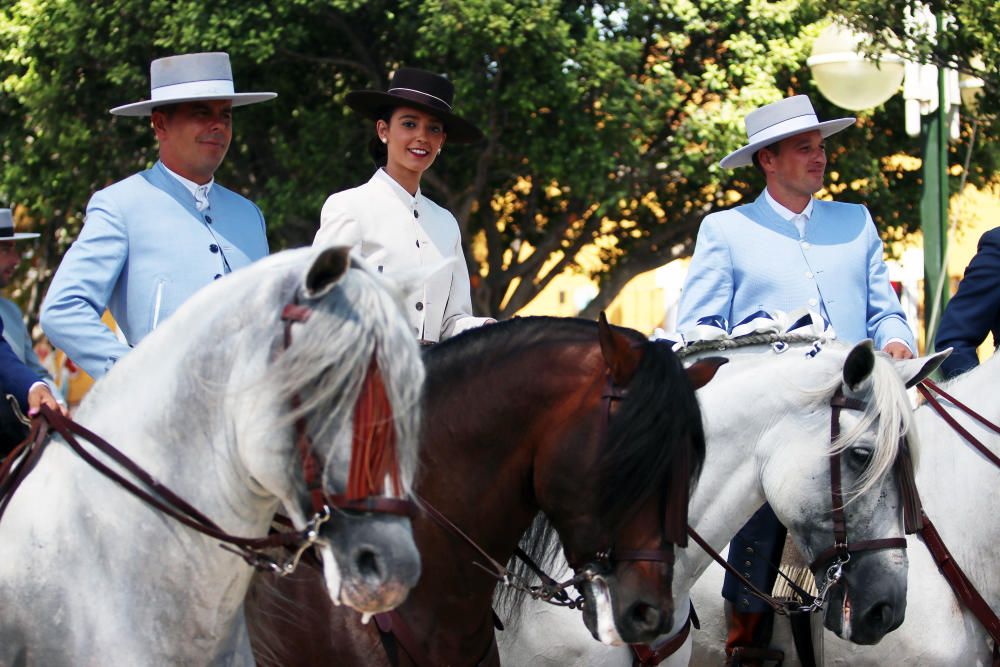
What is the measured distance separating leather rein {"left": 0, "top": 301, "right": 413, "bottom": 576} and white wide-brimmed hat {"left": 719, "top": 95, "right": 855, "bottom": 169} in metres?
3.08

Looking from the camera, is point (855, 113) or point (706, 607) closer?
point (706, 607)

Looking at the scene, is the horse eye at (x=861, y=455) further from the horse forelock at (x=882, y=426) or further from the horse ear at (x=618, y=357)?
the horse ear at (x=618, y=357)

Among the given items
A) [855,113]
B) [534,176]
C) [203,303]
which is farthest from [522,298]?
[203,303]

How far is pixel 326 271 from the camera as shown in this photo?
9.04 ft

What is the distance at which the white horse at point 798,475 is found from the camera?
423 cm

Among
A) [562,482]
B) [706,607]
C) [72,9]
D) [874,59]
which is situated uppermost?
[72,9]

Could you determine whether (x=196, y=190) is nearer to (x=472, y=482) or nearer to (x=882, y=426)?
(x=472, y=482)

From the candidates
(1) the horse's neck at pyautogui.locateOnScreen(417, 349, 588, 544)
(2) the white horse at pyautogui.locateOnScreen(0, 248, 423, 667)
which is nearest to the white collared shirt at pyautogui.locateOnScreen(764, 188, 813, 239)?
(1) the horse's neck at pyautogui.locateOnScreen(417, 349, 588, 544)

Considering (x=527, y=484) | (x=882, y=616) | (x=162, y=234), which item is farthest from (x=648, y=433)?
(x=162, y=234)

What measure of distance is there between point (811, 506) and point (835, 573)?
0.22 metres

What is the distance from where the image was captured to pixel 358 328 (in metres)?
2.70

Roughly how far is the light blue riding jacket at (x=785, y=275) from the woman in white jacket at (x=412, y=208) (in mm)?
972

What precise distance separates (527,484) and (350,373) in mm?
1200

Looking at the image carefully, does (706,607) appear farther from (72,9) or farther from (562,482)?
(72,9)
